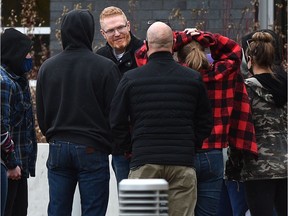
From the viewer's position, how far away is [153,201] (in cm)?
585

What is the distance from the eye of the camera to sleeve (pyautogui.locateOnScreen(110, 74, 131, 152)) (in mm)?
7066

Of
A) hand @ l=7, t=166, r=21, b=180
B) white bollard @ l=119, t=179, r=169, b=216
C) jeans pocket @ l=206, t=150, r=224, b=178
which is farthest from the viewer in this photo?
hand @ l=7, t=166, r=21, b=180

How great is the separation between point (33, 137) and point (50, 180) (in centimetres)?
39

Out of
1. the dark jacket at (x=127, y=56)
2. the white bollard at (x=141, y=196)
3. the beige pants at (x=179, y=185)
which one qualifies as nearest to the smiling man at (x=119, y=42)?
the dark jacket at (x=127, y=56)

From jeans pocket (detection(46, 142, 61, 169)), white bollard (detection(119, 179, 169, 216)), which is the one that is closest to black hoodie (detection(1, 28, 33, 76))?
jeans pocket (detection(46, 142, 61, 169))

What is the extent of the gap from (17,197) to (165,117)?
1609 millimetres

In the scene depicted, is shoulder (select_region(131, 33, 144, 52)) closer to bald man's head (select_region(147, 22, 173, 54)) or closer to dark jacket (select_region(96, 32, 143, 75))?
dark jacket (select_region(96, 32, 143, 75))

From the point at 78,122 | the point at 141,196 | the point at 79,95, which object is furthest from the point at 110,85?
the point at 141,196

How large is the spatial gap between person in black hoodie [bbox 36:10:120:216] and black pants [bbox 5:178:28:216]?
0.79 feet

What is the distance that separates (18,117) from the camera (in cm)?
778

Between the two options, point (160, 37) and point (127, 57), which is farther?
point (127, 57)

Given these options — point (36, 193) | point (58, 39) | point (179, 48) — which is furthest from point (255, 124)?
point (58, 39)

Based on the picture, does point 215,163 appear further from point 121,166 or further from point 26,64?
point 26,64

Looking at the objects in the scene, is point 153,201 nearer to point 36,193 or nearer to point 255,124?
point 255,124
